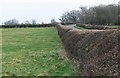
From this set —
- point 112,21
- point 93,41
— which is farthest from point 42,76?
point 112,21

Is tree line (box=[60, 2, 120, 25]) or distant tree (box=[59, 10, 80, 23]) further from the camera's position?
distant tree (box=[59, 10, 80, 23])

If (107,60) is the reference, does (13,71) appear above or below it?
below

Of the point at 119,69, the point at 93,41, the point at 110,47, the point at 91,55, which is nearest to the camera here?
the point at 119,69

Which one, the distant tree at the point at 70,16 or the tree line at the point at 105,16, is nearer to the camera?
the tree line at the point at 105,16

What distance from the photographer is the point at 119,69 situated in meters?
6.32

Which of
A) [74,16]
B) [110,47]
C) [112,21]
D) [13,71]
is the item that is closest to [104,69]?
[110,47]

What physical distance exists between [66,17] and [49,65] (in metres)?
118

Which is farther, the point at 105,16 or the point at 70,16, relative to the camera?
the point at 70,16

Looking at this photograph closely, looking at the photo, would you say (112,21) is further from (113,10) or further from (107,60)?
(107,60)

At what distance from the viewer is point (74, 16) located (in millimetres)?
128000

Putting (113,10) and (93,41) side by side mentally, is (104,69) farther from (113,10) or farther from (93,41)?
(113,10)

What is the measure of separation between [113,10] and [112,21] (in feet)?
12.4

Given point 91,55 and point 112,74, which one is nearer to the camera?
point 112,74

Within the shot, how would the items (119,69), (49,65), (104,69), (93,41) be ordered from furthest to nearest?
(49,65) → (93,41) → (104,69) → (119,69)
